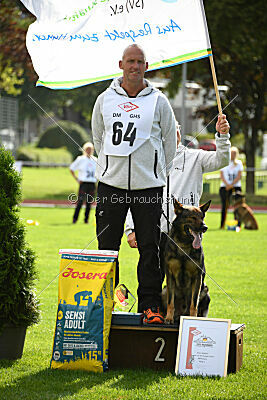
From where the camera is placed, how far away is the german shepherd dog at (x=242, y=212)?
1869cm

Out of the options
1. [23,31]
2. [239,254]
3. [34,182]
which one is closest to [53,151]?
[34,182]

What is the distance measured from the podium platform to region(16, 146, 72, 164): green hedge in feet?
127

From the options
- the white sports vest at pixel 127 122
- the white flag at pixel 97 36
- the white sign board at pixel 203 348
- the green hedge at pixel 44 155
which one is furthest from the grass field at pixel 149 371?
the green hedge at pixel 44 155

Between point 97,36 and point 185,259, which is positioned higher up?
point 97,36

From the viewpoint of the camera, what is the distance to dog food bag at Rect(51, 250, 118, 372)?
542 cm

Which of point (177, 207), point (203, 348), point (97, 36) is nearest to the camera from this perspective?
point (203, 348)

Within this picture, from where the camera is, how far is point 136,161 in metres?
5.55

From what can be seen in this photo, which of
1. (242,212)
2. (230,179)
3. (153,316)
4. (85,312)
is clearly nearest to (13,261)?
(85,312)

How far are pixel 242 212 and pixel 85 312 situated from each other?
13.9 meters

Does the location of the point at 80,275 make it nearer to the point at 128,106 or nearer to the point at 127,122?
the point at 127,122

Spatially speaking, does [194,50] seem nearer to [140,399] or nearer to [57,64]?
[57,64]

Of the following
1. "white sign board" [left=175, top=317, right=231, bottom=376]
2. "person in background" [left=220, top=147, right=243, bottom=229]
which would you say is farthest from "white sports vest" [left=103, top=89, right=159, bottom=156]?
"person in background" [left=220, top=147, right=243, bottom=229]

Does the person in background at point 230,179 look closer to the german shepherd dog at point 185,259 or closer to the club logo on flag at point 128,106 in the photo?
the german shepherd dog at point 185,259

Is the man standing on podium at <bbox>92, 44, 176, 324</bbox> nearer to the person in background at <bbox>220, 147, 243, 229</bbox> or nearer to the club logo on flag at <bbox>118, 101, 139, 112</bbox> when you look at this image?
the club logo on flag at <bbox>118, 101, 139, 112</bbox>
